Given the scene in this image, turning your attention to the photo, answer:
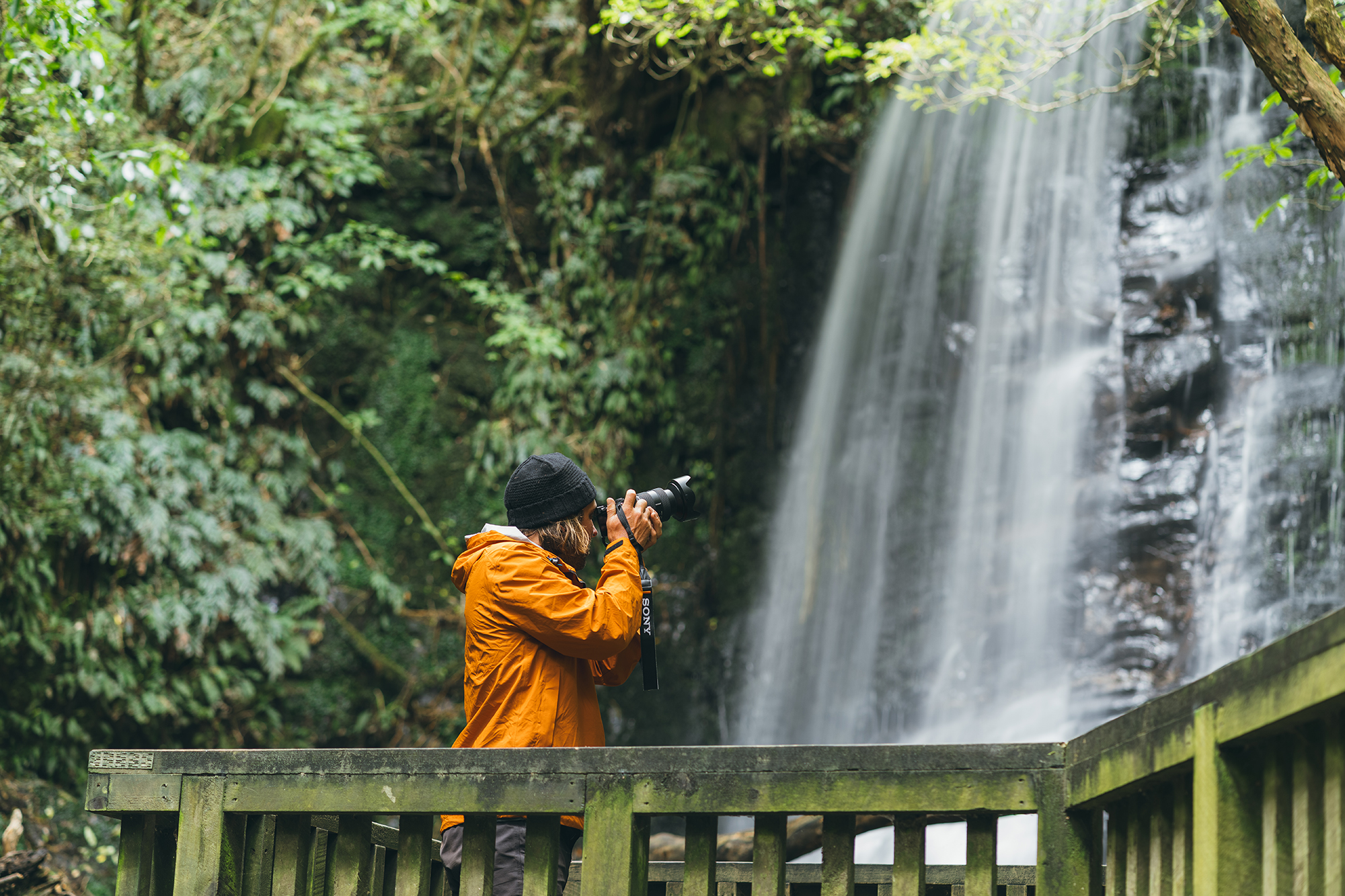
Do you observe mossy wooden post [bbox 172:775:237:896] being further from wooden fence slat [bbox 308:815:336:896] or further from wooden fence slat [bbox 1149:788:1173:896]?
wooden fence slat [bbox 1149:788:1173:896]

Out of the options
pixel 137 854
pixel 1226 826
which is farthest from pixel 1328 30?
pixel 137 854

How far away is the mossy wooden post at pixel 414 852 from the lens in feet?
8.34

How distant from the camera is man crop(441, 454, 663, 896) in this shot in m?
2.74

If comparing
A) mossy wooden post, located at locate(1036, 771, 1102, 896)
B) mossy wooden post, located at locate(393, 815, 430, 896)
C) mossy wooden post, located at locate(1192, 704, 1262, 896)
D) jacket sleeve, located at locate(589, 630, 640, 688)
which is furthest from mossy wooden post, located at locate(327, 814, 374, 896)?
mossy wooden post, located at locate(1192, 704, 1262, 896)

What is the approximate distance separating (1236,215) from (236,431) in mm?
7902

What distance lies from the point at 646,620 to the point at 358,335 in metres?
7.30

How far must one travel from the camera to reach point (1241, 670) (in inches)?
72.0

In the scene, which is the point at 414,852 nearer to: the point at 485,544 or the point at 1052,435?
the point at 485,544

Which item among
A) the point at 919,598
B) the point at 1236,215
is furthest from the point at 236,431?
the point at 1236,215

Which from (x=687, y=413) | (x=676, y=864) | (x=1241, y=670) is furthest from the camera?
(x=687, y=413)

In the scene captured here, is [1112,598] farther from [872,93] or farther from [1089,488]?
[872,93]

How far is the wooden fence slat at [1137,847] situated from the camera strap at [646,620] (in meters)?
1.17

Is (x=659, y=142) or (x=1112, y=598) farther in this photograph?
(x=659, y=142)

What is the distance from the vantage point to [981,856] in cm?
235
